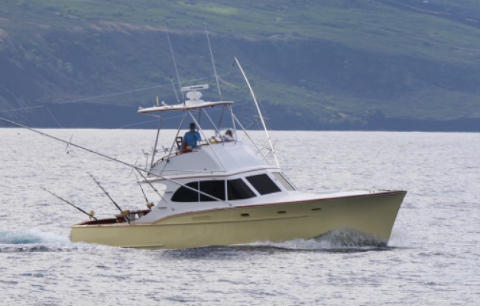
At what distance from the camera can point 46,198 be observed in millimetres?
63938

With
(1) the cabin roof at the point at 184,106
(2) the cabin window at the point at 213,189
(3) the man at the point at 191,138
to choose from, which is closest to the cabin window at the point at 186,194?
(2) the cabin window at the point at 213,189

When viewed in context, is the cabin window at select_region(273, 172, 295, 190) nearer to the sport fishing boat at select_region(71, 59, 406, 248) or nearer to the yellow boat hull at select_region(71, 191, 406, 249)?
the sport fishing boat at select_region(71, 59, 406, 248)

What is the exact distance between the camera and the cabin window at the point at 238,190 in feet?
121

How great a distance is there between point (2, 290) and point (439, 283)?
13416 mm

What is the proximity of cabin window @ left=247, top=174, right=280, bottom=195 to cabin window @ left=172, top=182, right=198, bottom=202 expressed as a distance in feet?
6.34

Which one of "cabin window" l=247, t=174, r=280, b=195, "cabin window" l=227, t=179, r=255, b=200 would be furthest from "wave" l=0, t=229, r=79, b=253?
"cabin window" l=247, t=174, r=280, b=195

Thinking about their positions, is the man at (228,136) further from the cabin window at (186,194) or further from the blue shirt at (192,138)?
the cabin window at (186,194)

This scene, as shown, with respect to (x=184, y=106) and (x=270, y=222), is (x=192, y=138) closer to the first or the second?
(x=184, y=106)

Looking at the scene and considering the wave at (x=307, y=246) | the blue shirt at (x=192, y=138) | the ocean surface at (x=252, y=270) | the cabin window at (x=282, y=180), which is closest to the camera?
the ocean surface at (x=252, y=270)

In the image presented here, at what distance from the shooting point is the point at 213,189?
37.0m

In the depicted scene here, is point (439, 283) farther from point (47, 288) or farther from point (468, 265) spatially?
point (47, 288)

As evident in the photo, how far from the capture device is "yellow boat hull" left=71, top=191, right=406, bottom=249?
3616 centimetres

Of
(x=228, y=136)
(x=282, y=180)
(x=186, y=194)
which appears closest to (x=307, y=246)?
(x=282, y=180)

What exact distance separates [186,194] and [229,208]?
2027 millimetres
